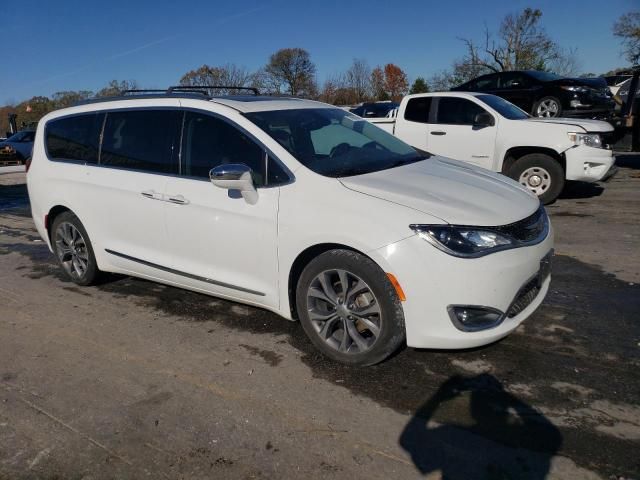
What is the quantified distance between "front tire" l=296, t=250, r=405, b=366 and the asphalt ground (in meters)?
0.16

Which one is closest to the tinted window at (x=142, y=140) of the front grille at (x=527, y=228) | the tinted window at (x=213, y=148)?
the tinted window at (x=213, y=148)

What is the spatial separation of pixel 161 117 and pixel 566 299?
370cm

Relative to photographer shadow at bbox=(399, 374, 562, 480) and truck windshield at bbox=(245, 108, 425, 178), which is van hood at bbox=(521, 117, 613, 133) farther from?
photographer shadow at bbox=(399, 374, 562, 480)

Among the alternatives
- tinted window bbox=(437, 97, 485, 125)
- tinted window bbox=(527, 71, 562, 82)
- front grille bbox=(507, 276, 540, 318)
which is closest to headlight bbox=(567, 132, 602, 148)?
tinted window bbox=(437, 97, 485, 125)

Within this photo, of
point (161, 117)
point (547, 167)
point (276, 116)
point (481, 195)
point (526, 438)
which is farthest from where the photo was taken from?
point (547, 167)

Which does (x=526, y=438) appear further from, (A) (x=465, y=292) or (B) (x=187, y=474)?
(B) (x=187, y=474)

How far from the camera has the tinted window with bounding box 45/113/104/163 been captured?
15.7 ft

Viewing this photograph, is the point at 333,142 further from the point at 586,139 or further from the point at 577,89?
the point at 577,89

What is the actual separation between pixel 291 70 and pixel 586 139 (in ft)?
146

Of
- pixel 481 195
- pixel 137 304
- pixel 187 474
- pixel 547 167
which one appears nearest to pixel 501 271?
pixel 481 195

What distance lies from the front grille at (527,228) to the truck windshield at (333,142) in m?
1.05

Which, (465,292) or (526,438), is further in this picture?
(465,292)

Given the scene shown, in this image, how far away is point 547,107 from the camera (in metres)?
12.0

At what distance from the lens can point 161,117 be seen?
4262mm
